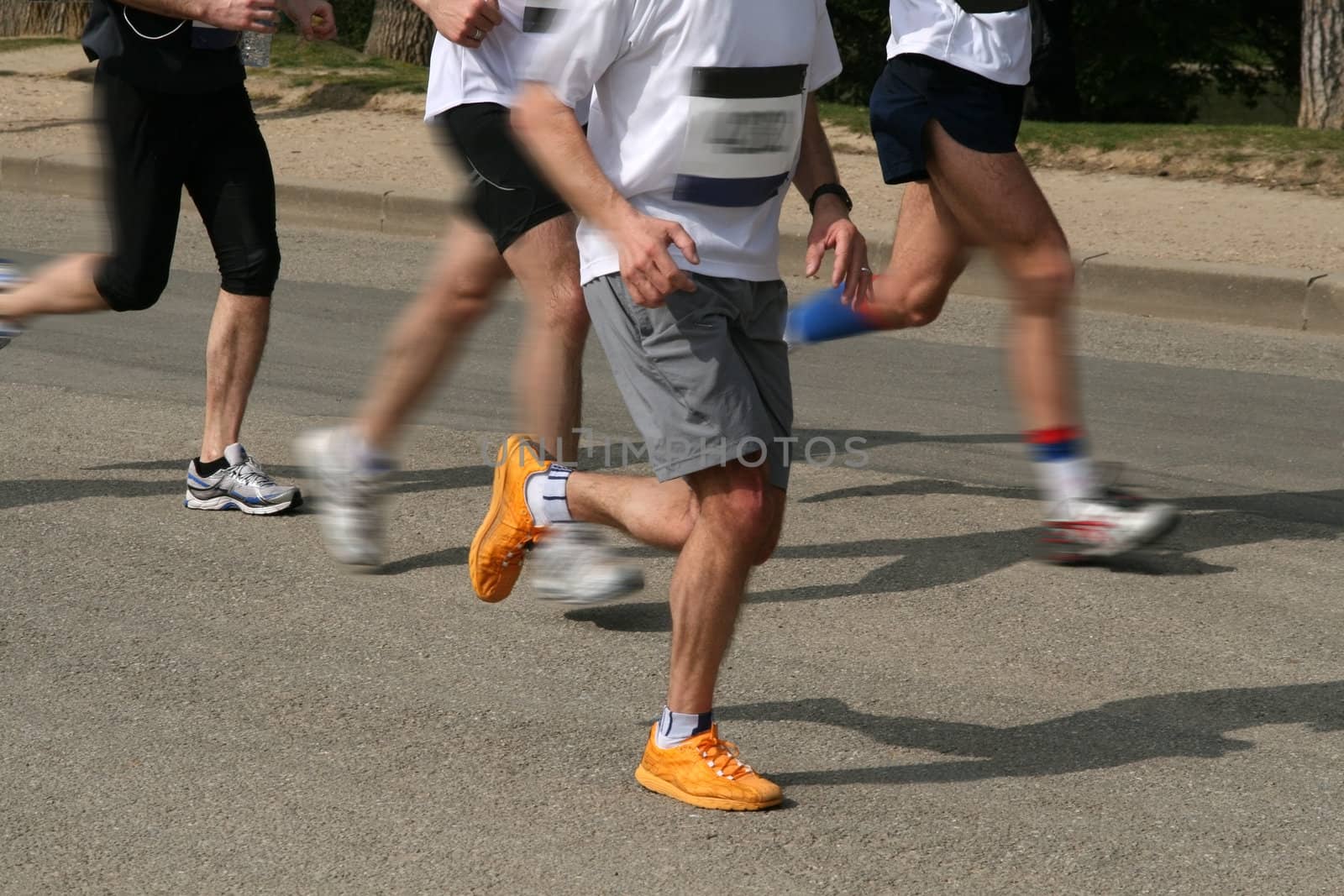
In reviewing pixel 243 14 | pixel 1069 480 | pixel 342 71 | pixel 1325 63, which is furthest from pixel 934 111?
pixel 342 71

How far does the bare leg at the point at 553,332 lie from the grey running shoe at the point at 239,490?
3.48 feet

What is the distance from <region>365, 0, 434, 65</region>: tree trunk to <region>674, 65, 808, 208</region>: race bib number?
48.6 feet

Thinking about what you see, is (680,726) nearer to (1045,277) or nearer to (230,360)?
(1045,277)

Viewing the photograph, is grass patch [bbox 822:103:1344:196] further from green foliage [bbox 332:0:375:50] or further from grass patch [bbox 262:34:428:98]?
green foliage [bbox 332:0:375:50]

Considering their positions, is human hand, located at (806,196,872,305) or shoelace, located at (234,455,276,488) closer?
human hand, located at (806,196,872,305)

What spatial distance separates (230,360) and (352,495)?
854mm

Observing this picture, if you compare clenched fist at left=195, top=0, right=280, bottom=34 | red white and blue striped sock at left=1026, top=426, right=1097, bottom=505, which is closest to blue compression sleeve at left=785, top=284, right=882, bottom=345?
red white and blue striped sock at left=1026, top=426, right=1097, bottom=505

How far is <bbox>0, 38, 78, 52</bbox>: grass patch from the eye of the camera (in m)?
18.7

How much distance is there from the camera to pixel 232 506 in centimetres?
532

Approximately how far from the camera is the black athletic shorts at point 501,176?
445 centimetres

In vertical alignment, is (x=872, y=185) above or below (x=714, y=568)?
below

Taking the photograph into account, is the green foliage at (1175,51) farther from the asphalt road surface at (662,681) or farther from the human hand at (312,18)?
the human hand at (312,18)

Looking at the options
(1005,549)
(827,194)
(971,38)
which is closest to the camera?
(827,194)

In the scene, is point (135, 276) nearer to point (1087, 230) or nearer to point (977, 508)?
point (977, 508)
